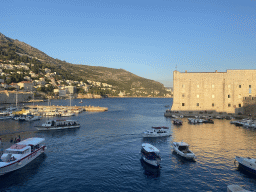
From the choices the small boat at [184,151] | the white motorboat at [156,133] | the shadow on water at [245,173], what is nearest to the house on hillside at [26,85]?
the white motorboat at [156,133]

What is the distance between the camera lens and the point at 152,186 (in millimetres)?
20703

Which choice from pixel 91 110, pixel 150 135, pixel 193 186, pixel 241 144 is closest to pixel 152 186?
pixel 193 186

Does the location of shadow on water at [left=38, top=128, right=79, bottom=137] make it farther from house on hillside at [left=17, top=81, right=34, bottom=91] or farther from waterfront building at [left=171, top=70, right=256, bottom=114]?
house on hillside at [left=17, top=81, right=34, bottom=91]

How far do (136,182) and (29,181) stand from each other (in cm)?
1211

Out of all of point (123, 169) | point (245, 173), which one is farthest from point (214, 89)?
point (123, 169)

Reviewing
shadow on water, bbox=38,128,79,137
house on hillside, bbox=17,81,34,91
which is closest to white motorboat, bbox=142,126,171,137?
shadow on water, bbox=38,128,79,137

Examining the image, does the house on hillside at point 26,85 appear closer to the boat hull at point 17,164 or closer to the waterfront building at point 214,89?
the waterfront building at point 214,89

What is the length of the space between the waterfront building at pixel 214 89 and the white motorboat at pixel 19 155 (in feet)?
189

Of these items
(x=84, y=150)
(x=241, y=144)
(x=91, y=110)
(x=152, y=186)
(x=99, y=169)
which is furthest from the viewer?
(x=91, y=110)

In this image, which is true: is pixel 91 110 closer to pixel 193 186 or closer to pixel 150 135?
pixel 150 135

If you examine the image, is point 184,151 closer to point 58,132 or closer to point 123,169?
point 123,169

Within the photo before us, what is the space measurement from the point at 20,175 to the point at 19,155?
10.5 feet

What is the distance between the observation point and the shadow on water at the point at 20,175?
20491mm

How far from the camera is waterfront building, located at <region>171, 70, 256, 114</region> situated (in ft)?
233
